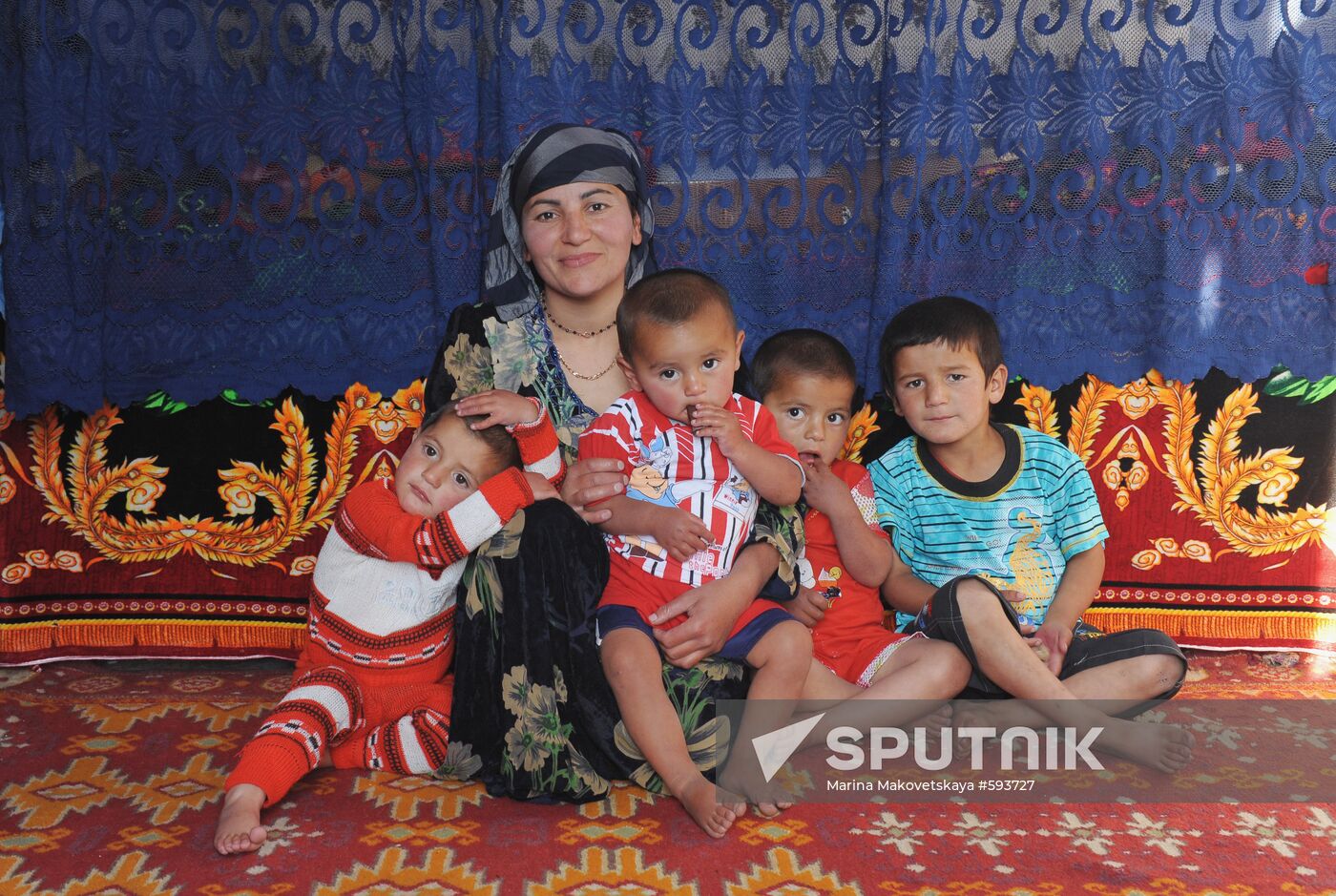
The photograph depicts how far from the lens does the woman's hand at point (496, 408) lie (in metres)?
2.21

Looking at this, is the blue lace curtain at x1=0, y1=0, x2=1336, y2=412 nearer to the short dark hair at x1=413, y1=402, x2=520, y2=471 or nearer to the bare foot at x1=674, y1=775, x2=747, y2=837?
the short dark hair at x1=413, y1=402, x2=520, y2=471

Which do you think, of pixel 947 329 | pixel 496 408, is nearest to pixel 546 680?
pixel 496 408

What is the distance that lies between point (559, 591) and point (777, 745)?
0.54m

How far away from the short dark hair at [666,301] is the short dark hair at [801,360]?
0.94 ft

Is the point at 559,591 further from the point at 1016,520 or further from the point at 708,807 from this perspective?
the point at 1016,520

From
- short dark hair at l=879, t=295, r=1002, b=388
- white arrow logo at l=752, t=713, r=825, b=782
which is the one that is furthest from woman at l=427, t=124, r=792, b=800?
short dark hair at l=879, t=295, r=1002, b=388

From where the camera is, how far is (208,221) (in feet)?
8.78

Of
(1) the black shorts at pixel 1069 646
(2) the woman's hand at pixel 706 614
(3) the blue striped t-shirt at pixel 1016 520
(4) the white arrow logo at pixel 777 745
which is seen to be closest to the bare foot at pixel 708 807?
(4) the white arrow logo at pixel 777 745

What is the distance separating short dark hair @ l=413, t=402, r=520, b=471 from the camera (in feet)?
7.37

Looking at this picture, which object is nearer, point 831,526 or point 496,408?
point 496,408

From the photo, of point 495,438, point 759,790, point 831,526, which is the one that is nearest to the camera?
point 759,790

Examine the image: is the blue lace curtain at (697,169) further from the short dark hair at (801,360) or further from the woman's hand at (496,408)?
the woman's hand at (496,408)

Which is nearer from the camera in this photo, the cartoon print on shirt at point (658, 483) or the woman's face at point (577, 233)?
the cartoon print on shirt at point (658, 483)

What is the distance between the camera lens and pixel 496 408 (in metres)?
2.22
